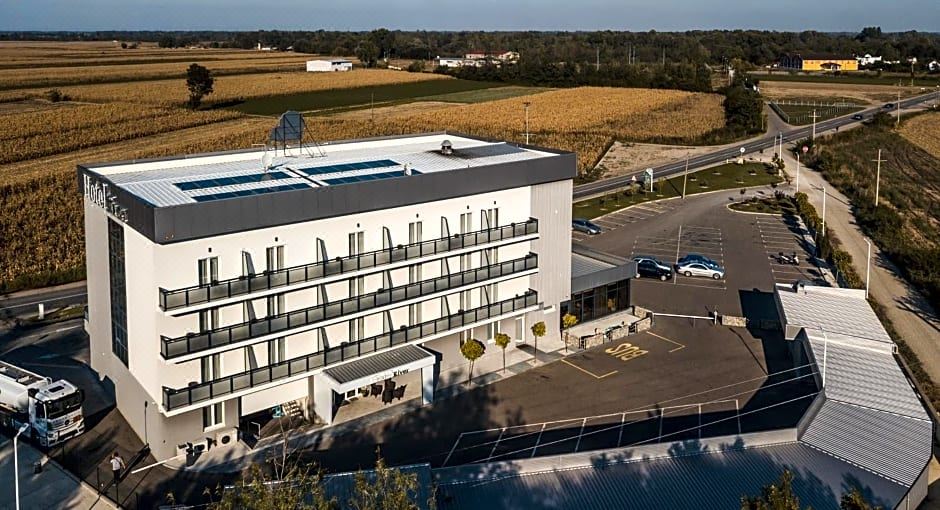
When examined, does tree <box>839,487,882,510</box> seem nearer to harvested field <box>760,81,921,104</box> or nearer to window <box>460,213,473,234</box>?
window <box>460,213,473,234</box>

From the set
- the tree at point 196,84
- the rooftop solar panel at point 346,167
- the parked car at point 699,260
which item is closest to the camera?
the rooftop solar panel at point 346,167

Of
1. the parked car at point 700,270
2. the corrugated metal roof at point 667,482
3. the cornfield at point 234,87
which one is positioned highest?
the cornfield at point 234,87

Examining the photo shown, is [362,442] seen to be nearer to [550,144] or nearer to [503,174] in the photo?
[503,174]

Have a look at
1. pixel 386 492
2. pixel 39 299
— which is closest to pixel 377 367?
pixel 386 492

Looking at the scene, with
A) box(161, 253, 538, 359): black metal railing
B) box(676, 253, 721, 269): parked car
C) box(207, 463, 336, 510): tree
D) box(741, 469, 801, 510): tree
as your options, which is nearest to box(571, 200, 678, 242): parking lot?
box(676, 253, 721, 269): parked car

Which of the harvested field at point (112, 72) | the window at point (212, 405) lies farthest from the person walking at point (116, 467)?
the harvested field at point (112, 72)

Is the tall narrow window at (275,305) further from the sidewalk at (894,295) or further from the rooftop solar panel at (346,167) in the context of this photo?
the sidewalk at (894,295)

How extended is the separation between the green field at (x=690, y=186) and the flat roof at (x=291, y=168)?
26.8 metres

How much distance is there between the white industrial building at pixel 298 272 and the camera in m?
27.8

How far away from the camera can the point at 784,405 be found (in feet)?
107

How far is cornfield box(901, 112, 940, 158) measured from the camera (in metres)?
104

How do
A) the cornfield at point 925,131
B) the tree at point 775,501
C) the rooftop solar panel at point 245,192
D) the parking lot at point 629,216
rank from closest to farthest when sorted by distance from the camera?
the tree at point 775,501 → the rooftop solar panel at point 245,192 → the parking lot at point 629,216 → the cornfield at point 925,131

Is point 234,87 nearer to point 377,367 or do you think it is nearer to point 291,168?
point 291,168

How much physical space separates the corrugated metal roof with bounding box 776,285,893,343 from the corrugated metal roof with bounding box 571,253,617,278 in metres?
8.28
